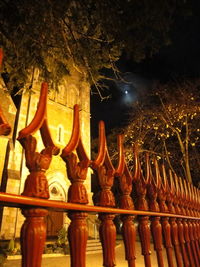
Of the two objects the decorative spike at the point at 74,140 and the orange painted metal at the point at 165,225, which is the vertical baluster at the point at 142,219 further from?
the decorative spike at the point at 74,140

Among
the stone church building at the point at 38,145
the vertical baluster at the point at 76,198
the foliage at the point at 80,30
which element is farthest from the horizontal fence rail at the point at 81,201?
the stone church building at the point at 38,145

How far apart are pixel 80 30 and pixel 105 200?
367cm

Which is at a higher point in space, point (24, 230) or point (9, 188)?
point (9, 188)

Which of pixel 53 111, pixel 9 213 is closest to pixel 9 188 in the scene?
pixel 9 213

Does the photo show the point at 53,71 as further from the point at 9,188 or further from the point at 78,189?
the point at 9,188

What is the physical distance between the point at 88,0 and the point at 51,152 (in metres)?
3.37

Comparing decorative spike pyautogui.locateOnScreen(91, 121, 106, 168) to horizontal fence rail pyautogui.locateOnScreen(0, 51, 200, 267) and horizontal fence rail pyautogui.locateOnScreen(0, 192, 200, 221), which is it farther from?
horizontal fence rail pyautogui.locateOnScreen(0, 192, 200, 221)

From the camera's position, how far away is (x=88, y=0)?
3.77 m

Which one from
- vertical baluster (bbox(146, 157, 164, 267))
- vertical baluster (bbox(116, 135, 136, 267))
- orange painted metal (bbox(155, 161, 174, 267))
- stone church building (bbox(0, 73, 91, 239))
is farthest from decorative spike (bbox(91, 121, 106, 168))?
stone church building (bbox(0, 73, 91, 239))

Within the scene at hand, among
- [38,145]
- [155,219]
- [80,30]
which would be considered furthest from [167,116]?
[155,219]

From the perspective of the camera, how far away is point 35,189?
3.78 feet

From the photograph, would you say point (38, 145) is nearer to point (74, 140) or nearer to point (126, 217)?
point (126, 217)

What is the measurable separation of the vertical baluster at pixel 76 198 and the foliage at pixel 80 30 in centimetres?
257

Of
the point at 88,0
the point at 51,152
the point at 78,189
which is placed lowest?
the point at 78,189
